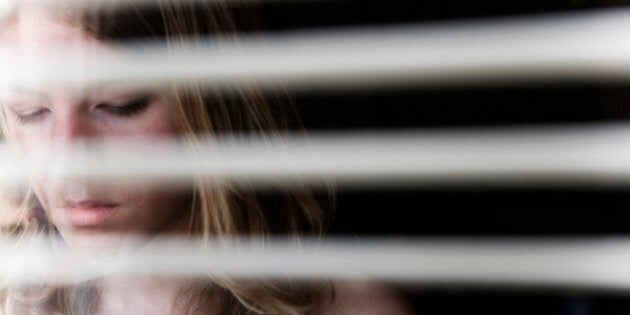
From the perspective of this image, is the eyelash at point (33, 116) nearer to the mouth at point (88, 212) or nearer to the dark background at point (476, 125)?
the mouth at point (88, 212)

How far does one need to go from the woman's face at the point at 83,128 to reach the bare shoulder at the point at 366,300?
364 mm

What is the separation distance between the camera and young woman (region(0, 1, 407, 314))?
6.64ft

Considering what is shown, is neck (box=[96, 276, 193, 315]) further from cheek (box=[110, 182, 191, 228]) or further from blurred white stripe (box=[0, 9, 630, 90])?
blurred white stripe (box=[0, 9, 630, 90])

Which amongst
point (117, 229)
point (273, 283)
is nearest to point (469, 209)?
point (273, 283)

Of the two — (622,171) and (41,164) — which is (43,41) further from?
(622,171)

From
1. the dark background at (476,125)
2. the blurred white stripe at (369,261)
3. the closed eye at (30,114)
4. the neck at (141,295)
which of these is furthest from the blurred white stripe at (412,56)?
→ the neck at (141,295)

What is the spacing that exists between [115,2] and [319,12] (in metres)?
0.42

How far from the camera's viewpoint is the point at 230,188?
6.72ft

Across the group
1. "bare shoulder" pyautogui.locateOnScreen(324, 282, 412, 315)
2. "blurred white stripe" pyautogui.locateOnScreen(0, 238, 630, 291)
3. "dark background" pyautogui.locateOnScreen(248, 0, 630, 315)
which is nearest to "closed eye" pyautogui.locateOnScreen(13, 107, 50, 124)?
"blurred white stripe" pyautogui.locateOnScreen(0, 238, 630, 291)

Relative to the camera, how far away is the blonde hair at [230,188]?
2.01m

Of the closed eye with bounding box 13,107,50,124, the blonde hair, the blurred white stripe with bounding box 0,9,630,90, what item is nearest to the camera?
the blurred white stripe with bounding box 0,9,630,90

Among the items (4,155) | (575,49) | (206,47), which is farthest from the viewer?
(4,155)

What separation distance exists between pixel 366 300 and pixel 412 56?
501mm

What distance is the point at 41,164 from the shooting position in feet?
7.02
